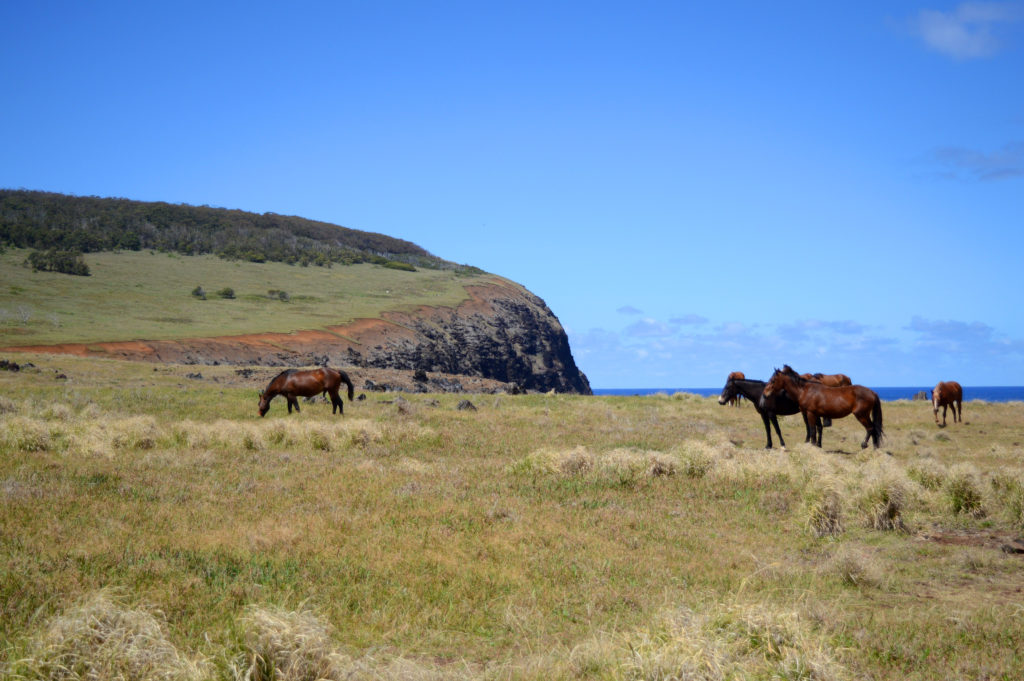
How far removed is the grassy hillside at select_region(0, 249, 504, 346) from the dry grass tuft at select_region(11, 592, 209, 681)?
4779 cm

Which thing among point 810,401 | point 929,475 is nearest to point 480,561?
point 929,475

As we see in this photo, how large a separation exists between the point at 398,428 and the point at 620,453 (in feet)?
22.1

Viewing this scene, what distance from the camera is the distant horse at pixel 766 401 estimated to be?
20.8m

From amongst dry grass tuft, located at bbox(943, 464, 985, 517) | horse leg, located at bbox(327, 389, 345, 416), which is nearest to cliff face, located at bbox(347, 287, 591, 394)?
horse leg, located at bbox(327, 389, 345, 416)

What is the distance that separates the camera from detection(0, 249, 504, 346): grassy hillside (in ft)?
164

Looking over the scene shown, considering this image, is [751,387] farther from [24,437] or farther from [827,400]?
[24,437]

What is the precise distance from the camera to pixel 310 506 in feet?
33.1

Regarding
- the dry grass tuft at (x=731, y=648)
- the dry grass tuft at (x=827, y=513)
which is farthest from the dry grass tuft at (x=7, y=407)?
the dry grass tuft at (x=827, y=513)

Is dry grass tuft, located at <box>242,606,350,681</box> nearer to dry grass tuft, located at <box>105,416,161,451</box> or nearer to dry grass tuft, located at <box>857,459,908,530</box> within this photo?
dry grass tuft, located at <box>857,459,908,530</box>

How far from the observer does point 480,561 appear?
818cm

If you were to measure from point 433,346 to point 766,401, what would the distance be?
4859 cm

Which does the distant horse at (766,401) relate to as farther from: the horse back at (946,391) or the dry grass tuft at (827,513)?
the horse back at (946,391)

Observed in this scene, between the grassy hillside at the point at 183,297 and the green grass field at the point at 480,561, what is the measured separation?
3877 cm

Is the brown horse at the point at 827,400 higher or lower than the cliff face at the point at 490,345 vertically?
lower
